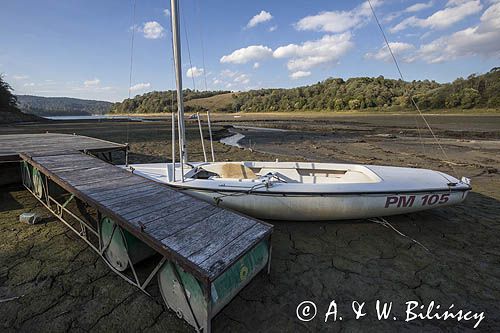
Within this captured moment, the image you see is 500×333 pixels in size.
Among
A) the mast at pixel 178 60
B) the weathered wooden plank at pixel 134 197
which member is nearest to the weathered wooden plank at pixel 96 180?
the weathered wooden plank at pixel 134 197

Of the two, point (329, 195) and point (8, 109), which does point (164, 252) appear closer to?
point (329, 195)

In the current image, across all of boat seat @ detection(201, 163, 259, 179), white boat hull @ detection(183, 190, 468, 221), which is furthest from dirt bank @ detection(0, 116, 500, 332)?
boat seat @ detection(201, 163, 259, 179)

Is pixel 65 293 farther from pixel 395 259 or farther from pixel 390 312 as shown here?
pixel 395 259

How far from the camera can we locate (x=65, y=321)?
2762mm

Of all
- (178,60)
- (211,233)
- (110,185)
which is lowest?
(211,233)

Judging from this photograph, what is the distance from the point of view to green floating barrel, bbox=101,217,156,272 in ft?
11.4

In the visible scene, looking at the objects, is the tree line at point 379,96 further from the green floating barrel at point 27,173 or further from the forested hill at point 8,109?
the forested hill at point 8,109

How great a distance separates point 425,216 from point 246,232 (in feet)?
16.1

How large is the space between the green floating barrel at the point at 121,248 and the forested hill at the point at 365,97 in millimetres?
34123

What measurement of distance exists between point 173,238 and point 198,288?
0.72 m

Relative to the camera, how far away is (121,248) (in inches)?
139

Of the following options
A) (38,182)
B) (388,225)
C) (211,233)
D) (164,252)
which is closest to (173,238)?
(164,252)

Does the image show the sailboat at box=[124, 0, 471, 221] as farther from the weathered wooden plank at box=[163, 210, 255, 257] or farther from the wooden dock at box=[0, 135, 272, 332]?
the weathered wooden plank at box=[163, 210, 255, 257]

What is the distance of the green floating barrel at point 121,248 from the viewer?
11.4ft
